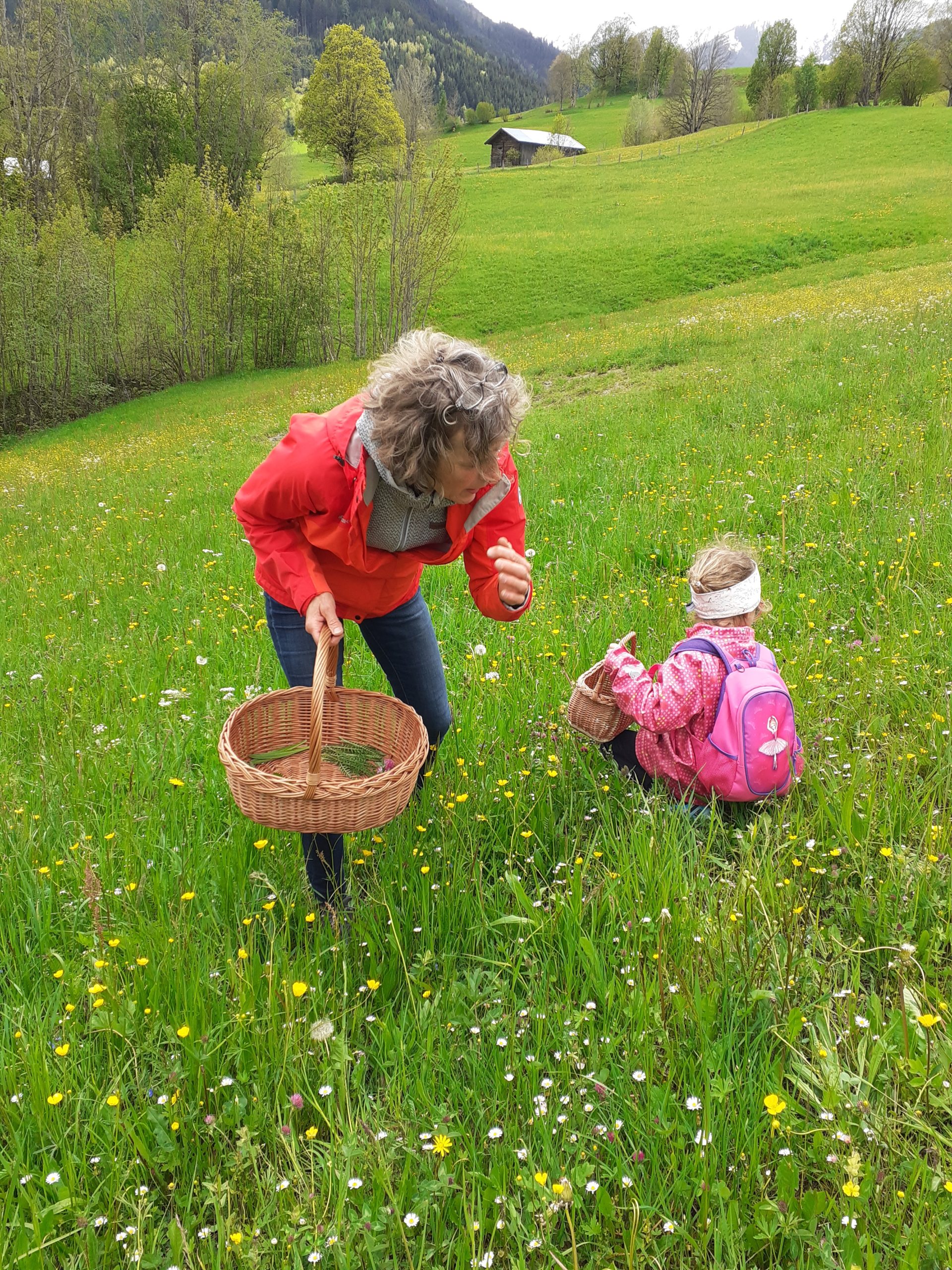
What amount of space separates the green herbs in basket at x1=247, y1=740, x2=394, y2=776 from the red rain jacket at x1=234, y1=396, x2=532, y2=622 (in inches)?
20.5

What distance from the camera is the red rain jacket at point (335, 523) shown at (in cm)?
255

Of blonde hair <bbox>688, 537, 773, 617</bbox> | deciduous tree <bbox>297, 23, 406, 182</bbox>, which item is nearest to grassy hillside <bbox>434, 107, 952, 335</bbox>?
deciduous tree <bbox>297, 23, 406, 182</bbox>

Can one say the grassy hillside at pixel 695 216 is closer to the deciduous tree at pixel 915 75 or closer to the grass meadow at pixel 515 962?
the deciduous tree at pixel 915 75

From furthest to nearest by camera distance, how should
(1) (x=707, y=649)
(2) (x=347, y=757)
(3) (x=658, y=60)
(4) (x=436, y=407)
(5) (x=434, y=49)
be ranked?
(5) (x=434, y=49)
(3) (x=658, y=60)
(1) (x=707, y=649)
(2) (x=347, y=757)
(4) (x=436, y=407)

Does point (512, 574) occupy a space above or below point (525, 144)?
below

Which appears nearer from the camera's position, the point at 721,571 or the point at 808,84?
the point at 721,571

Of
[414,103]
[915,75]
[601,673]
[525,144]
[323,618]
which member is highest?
[915,75]

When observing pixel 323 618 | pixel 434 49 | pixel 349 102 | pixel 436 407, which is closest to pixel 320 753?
pixel 323 618

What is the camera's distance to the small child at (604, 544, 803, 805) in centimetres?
271

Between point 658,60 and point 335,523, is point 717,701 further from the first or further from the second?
point 658,60

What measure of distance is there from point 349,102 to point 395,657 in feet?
173

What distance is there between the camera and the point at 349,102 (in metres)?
45.1

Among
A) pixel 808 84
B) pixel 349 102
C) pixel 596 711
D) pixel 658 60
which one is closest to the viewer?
pixel 596 711

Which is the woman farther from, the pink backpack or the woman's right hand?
the pink backpack
